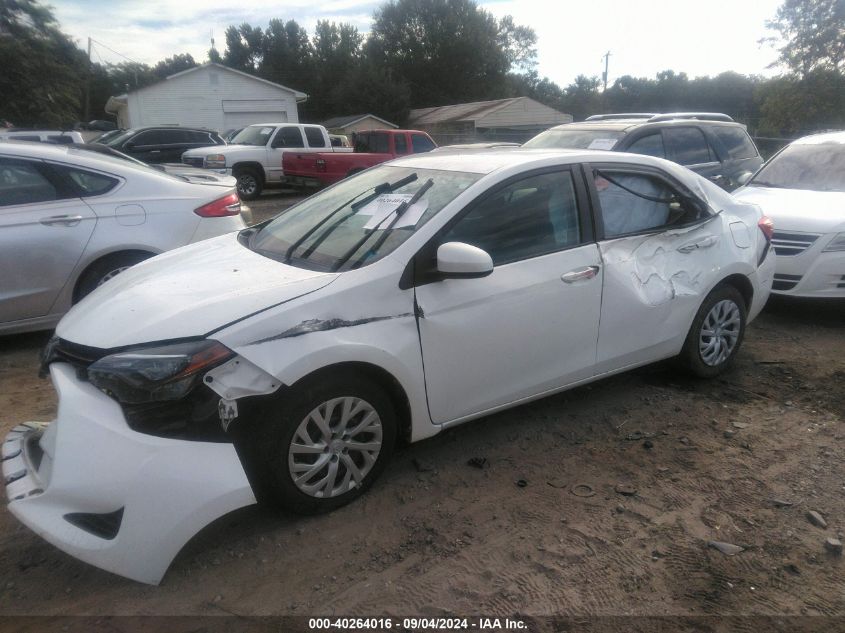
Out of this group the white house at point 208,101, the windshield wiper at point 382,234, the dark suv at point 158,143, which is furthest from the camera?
the white house at point 208,101

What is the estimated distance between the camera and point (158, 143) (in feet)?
54.3

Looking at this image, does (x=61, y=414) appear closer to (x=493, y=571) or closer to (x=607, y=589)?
(x=493, y=571)

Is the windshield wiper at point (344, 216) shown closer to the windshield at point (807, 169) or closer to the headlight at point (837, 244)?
the headlight at point (837, 244)

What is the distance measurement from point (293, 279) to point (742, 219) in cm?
A: 328

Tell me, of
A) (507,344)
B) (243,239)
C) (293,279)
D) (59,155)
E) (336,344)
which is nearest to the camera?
(336,344)

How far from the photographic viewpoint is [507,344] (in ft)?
11.4

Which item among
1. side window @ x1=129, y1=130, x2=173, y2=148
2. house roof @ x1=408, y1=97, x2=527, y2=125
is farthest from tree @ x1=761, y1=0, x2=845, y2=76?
side window @ x1=129, y1=130, x2=173, y2=148

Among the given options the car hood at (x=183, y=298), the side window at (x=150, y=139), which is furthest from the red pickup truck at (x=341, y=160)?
the car hood at (x=183, y=298)

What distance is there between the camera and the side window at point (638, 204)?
4000mm

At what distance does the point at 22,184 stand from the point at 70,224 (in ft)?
1.60

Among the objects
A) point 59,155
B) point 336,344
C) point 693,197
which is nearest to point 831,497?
point 693,197

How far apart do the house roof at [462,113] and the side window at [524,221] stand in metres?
34.8

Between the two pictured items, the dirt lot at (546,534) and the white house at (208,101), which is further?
the white house at (208,101)

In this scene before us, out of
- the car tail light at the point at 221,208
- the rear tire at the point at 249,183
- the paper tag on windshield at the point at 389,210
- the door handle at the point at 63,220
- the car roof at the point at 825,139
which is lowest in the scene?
the rear tire at the point at 249,183
